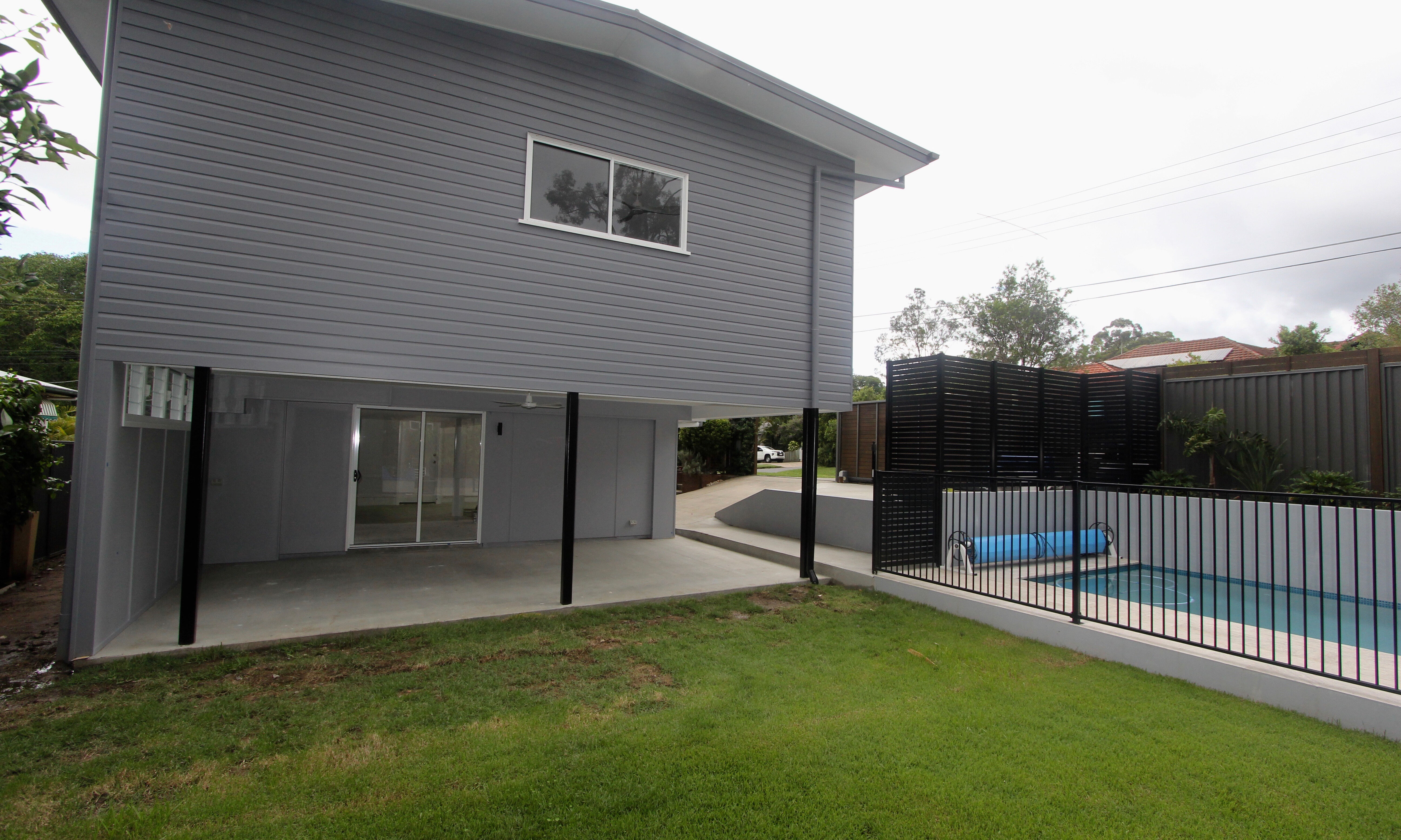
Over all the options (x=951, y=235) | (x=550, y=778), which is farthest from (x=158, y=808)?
(x=951, y=235)

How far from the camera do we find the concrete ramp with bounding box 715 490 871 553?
970 centimetres

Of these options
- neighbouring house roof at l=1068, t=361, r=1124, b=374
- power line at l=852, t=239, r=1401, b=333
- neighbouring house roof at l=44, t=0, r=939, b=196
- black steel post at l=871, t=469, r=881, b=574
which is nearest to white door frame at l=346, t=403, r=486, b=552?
neighbouring house roof at l=44, t=0, r=939, b=196

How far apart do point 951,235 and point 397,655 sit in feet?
98.7

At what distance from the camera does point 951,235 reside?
96.3 ft

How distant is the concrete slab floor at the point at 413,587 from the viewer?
538cm

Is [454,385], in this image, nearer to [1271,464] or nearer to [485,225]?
[485,225]

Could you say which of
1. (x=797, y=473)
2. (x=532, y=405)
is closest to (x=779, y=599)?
(x=532, y=405)

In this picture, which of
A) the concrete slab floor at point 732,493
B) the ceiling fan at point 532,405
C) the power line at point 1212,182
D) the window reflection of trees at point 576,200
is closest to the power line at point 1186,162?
the power line at point 1212,182

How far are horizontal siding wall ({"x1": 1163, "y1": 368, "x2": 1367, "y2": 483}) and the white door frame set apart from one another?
12.7 metres

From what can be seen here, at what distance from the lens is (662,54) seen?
20.8 ft

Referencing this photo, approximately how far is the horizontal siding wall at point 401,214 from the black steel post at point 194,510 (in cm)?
34

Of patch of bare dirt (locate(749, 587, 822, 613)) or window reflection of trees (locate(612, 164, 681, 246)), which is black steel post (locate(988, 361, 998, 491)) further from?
window reflection of trees (locate(612, 164, 681, 246))

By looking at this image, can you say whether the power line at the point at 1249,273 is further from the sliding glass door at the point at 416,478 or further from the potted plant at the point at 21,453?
the potted plant at the point at 21,453

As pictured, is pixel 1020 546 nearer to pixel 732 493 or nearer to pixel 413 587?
pixel 413 587
